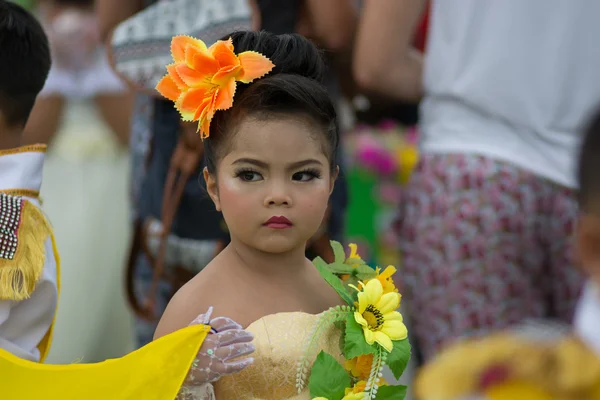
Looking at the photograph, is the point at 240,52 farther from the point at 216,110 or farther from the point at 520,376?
the point at 520,376

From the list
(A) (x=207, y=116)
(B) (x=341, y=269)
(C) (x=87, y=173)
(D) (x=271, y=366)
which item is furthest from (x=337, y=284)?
(C) (x=87, y=173)

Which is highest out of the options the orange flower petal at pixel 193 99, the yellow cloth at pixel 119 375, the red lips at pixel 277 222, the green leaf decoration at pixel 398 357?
the orange flower petal at pixel 193 99

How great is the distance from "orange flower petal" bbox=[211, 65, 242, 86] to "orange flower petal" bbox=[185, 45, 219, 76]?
3 centimetres

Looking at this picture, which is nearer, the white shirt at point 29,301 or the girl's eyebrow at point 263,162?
the girl's eyebrow at point 263,162

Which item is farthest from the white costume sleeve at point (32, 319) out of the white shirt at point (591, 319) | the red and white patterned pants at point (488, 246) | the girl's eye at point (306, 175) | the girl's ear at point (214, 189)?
the white shirt at point (591, 319)

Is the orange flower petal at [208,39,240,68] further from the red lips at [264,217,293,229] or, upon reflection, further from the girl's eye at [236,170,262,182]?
the red lips at [264,217,293,229]

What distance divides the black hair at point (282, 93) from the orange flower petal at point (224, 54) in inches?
2.4

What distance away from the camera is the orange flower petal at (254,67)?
2.03 metres

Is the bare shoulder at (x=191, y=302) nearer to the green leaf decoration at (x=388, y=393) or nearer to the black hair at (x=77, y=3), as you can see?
the green leaf decoration at (x=388, y=393)

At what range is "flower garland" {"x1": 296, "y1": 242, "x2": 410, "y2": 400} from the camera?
6.57 feet

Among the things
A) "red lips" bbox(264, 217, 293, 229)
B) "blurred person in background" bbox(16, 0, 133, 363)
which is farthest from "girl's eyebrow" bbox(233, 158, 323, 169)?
"blurred person in background" bbox(16, 0, 133, 363)

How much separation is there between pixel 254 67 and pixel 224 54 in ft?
0.24

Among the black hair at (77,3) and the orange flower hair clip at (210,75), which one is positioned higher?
the black hair at (77,3)

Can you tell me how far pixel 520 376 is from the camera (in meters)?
1.23
